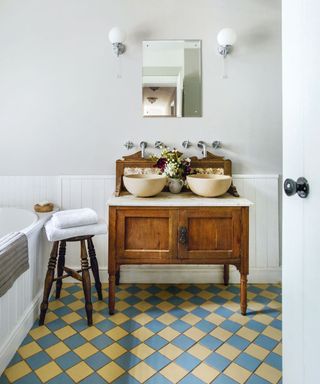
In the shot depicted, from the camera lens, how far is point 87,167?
259 centimetres

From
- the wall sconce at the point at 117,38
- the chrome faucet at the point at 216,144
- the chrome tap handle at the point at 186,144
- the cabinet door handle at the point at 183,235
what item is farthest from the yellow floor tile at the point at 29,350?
the wall sconce at the point at 117,38

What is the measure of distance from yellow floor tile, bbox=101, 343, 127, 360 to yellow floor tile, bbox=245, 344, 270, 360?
70 centimetres

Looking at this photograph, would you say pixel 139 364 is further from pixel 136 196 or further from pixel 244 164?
pixel 244 164

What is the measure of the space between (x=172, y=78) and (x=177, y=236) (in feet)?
4.39

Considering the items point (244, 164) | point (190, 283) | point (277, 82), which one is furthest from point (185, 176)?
point (277, 82)

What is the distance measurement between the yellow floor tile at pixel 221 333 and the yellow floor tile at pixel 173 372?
1.22ft

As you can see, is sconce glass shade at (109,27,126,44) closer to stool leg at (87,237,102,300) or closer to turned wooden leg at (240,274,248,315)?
stool leg at (87,237,102,300)

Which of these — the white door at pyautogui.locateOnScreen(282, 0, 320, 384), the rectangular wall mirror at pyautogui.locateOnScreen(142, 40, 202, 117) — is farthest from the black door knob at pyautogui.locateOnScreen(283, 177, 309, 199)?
the rectangular wall mirror at pyautogui.locateOnScreen(142, 40, 202, 117)

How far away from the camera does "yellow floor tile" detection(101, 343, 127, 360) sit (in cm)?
167

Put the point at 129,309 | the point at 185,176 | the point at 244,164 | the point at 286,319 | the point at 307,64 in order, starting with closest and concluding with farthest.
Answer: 1. the point at 307,64
2. the point at 286,319
3. the point at 129,309
4. the point at 185,176
5. the point at 244,164

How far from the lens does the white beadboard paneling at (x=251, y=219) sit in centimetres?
259

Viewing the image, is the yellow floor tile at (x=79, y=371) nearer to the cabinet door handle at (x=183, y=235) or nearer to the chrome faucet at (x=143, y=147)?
the cabinet door handle at (x=183, y=235)

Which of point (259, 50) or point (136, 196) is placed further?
point (259, 50)

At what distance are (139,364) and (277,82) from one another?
2.35 m
